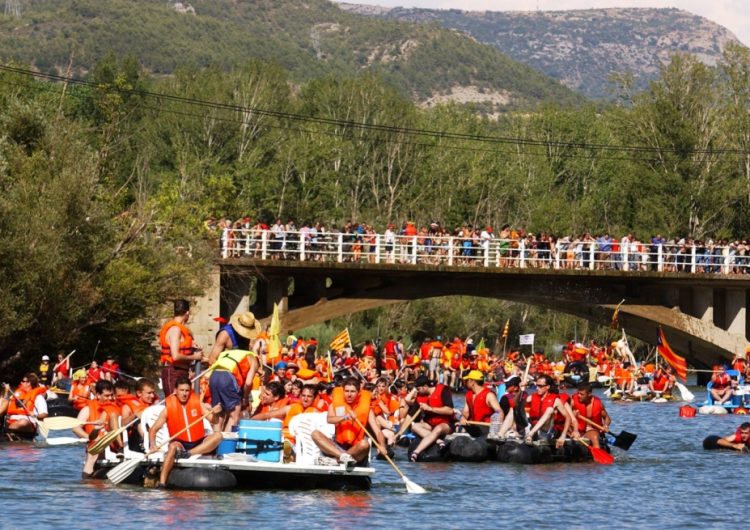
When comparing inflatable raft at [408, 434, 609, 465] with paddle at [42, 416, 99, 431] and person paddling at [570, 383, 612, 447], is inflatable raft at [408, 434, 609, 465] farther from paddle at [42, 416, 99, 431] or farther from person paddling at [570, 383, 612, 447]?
paddle at [42, 416, 99, 431]

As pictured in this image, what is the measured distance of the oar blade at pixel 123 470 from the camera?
24.6 metres

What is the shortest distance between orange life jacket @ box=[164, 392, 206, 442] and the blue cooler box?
2.22 feet

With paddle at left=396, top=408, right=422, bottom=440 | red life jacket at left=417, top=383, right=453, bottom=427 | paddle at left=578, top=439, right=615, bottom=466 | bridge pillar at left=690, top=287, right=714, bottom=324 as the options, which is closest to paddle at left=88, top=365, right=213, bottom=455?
red life jacket at left=417, top=383, right=453, bottom=427

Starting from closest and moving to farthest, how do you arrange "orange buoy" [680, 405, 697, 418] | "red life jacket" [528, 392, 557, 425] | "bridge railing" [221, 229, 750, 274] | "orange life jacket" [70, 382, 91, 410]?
1. "red life jacket" [528, 392, 557, 425]
2. "orange life jacket" [70, 382, 91, 410]
3. "orange buoy" [680, 405, 697, 418]
4. "bridge railing" [221, 229, 750, 274]

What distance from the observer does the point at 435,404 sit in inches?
1178

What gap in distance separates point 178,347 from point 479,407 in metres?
7.82

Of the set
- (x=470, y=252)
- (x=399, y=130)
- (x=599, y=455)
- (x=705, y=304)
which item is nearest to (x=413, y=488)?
(x=599, y=455)

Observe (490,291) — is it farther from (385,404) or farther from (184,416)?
(184,416)

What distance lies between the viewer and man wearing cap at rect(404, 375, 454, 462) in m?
30.0

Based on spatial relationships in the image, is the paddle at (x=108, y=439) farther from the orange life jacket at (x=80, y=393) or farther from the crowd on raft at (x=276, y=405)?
the orange life jacket at (x=80, y=393)

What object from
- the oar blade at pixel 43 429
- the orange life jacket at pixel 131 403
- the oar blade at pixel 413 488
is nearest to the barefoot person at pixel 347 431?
the oar blade at pixel 413 488

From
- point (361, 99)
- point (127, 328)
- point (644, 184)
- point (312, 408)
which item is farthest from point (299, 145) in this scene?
point (312, 408)

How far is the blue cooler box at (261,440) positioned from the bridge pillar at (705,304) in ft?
130

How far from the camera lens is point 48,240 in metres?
40.9
